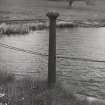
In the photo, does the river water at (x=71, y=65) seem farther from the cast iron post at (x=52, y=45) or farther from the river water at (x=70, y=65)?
the cast iron post at (x=52, y=45)

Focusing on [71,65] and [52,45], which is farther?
[71,65]

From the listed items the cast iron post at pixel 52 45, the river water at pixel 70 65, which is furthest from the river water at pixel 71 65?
the cast iron post at pixel 52 45

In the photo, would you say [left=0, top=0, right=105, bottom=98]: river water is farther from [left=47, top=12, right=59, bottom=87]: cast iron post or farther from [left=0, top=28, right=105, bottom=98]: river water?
[left=47, top=12, right=59, bottom=87]: cast iron post

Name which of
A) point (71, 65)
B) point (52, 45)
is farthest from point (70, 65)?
point (52, 45)

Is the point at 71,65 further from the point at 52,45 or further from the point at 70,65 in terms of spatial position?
the point at 52,45

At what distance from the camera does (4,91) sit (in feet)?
12.2

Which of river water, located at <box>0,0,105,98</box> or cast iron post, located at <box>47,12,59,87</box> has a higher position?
cast iron post, located at <box>47,12,59,87</box>

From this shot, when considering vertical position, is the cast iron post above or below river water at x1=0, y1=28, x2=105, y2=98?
above

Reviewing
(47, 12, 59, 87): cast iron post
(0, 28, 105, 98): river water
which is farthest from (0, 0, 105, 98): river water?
(47, 12, 59, 87): cast iron post

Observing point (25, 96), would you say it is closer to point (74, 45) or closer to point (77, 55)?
point (77, 55)

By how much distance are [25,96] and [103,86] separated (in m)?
2.48

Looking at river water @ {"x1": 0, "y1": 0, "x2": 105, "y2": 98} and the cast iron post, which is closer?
the cast iron post

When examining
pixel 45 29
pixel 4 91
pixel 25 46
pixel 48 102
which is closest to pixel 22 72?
pixel 4 91

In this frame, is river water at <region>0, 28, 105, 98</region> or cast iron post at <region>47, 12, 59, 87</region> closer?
cast iron post at <region>47, 12, 59, 87</region>
